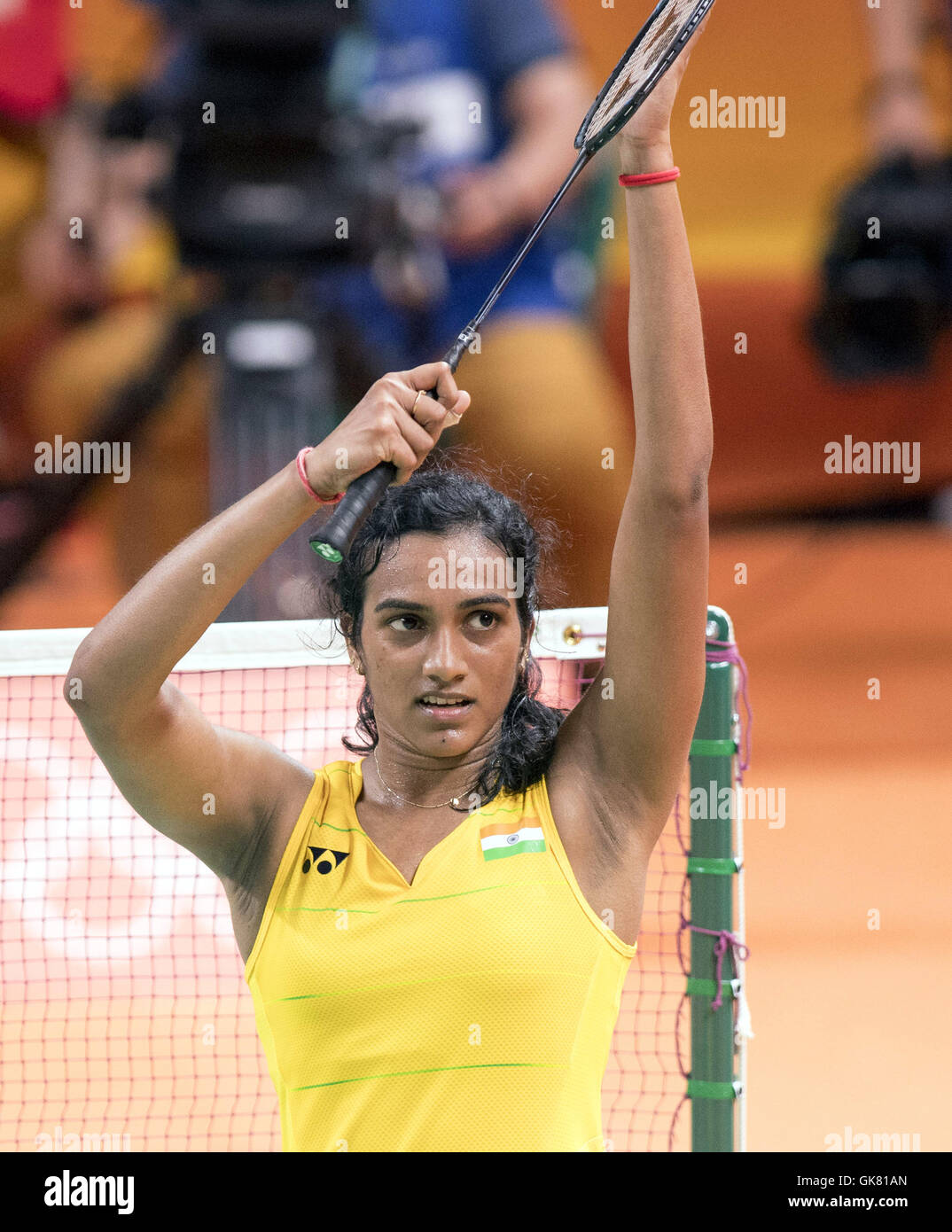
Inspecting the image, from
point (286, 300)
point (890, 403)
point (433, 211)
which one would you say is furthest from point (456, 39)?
point (890, 403)

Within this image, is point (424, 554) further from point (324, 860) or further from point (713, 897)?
Answer: point (713, 897)

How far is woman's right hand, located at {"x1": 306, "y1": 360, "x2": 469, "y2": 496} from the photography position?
1715 mm

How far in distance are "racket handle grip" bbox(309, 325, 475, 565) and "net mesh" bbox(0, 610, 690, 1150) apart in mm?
947

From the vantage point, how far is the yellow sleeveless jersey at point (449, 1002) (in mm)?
1732

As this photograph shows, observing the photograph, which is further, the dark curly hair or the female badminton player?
the dark curly hair

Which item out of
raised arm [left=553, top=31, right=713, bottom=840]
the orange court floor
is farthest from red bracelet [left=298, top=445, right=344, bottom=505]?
the orange court floor

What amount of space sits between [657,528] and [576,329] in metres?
5.88

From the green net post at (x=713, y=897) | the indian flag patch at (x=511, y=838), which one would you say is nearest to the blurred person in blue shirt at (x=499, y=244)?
the green net post at (x=713, y=897)

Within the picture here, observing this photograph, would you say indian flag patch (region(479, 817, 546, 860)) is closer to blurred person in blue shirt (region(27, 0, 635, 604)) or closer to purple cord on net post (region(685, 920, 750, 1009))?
purple cord on net post (region(685, 920, 750, 1009))

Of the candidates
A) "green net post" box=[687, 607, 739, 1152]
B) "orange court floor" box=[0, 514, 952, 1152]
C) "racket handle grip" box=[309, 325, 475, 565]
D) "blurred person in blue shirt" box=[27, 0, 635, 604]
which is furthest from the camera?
"blurred person in blue shirt" box=[27, 0, 635, 604]

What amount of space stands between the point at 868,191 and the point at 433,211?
3.04 m

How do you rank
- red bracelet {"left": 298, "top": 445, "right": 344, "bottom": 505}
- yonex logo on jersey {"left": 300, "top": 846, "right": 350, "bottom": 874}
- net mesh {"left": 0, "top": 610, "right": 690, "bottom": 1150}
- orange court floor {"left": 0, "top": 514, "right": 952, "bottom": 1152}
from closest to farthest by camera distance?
red bracelet {"left": 298, "top": 445, "right": 344, "bottom": 505}, yonex logo on jersey {"left": 300, "top": 846, "right": 350, "bottom": 874}, net mesh {"left": 0, "top": 610, "right": 690, "bottom": 1150}, orange court floor {"left": 0, "top": 514, "right": 952, "bottom": 1152}

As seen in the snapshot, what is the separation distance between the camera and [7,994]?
3.80 m

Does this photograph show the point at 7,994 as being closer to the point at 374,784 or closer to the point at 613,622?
the point at 374,784
